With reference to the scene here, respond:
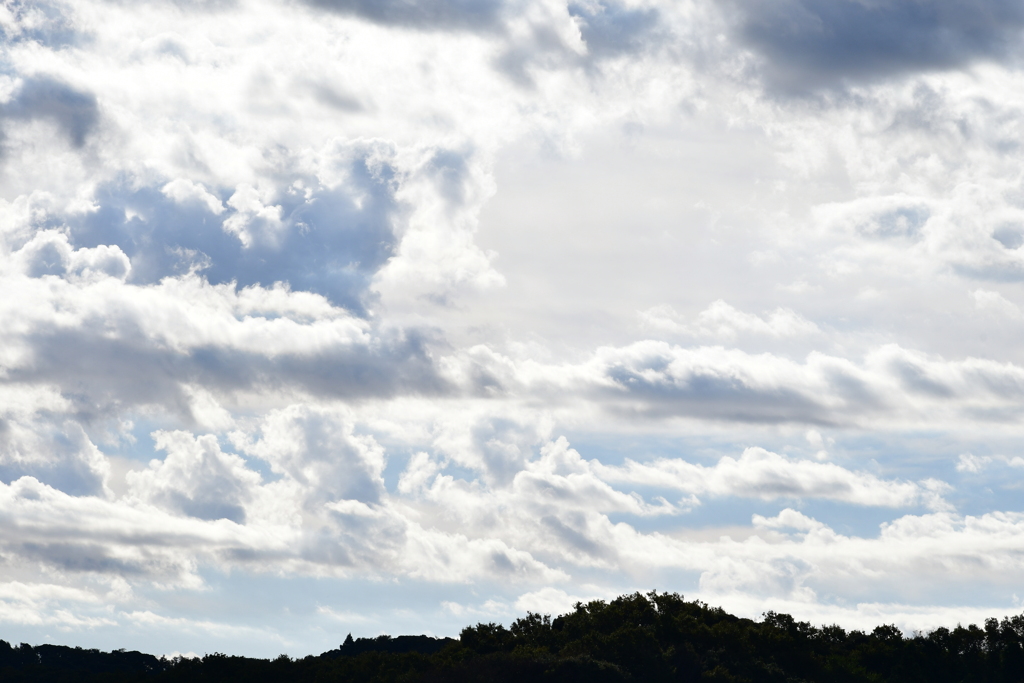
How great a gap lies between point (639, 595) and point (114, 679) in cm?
7072

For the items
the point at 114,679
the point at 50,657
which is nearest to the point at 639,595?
the point at 114,679

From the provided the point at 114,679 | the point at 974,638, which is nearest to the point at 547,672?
the point at 974,638

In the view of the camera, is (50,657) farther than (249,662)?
Yes

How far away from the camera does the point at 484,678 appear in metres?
90.8

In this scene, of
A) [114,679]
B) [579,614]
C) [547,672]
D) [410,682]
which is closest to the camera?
[547,672]

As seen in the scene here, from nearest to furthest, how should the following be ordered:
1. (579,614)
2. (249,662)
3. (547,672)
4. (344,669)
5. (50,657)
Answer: (547,672)
(579,614)
(344,669)
(249,662)
(50,657)

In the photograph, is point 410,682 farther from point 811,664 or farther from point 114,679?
point 114,679

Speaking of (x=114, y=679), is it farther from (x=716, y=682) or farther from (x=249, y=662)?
(x=716, y=682)

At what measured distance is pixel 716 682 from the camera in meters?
93.2

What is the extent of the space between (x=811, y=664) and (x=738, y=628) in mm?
7403

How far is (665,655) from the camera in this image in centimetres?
9531

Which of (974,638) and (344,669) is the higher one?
(974,638)

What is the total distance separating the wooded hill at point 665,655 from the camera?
93375 mm

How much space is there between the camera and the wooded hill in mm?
93375
